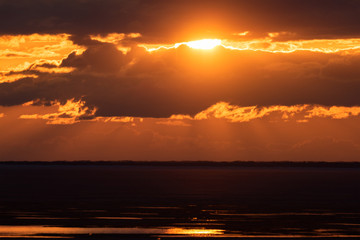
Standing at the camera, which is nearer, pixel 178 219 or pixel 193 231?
pixel 193 231

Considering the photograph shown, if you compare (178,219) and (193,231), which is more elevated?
(178,219)

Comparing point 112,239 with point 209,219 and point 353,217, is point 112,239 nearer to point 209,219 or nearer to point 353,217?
point 209,219

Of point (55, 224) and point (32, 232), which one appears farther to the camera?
point (55, 224)

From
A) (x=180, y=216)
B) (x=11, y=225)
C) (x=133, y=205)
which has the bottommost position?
(x=11, y=225)

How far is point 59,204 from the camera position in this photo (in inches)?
3519

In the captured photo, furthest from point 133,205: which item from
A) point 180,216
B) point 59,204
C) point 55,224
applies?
point 55,224

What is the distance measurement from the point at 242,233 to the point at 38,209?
30648 millimetres

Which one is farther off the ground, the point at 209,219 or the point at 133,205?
the point at 133,205

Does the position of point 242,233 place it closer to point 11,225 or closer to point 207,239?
point 207,239

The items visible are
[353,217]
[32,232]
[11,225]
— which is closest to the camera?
[32,232]

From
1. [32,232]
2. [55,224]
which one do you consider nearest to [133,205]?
[55,224]

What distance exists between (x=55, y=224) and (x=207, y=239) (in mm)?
15967

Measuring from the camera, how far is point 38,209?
266 ft

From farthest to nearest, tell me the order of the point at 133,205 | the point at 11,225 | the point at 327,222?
the point at 133,205 → the point at 327,222 → the point at 11,225
